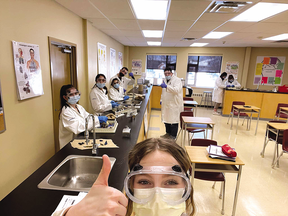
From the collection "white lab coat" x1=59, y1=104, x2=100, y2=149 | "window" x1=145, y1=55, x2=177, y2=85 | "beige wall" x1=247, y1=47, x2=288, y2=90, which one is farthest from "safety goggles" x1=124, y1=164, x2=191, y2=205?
"beige wall" x1=247, y1=47, x2=288, y2=90

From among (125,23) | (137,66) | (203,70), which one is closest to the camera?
(125,23)

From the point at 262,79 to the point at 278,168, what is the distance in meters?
5.61

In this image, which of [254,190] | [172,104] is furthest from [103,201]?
[172,104]

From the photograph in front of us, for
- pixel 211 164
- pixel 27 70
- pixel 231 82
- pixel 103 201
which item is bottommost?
pixel 211 164

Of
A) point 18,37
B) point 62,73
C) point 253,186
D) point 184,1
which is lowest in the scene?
point 253,186

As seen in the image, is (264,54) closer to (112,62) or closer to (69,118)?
(112,62)

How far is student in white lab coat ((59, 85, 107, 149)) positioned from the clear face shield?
1.56 m

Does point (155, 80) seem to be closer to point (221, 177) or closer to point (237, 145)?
point (237, 145)

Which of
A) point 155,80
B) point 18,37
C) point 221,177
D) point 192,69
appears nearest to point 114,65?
point 155,80

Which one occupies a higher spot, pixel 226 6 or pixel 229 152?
pixel 226 6

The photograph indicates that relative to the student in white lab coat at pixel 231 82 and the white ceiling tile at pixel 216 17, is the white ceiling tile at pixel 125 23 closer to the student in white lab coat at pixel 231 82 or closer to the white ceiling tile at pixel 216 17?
the white ceiling tile at pixel 216 17

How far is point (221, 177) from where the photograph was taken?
77.0 inches

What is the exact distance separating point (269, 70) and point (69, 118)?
27.3 feet

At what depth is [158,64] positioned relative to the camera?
8203 millimetres
